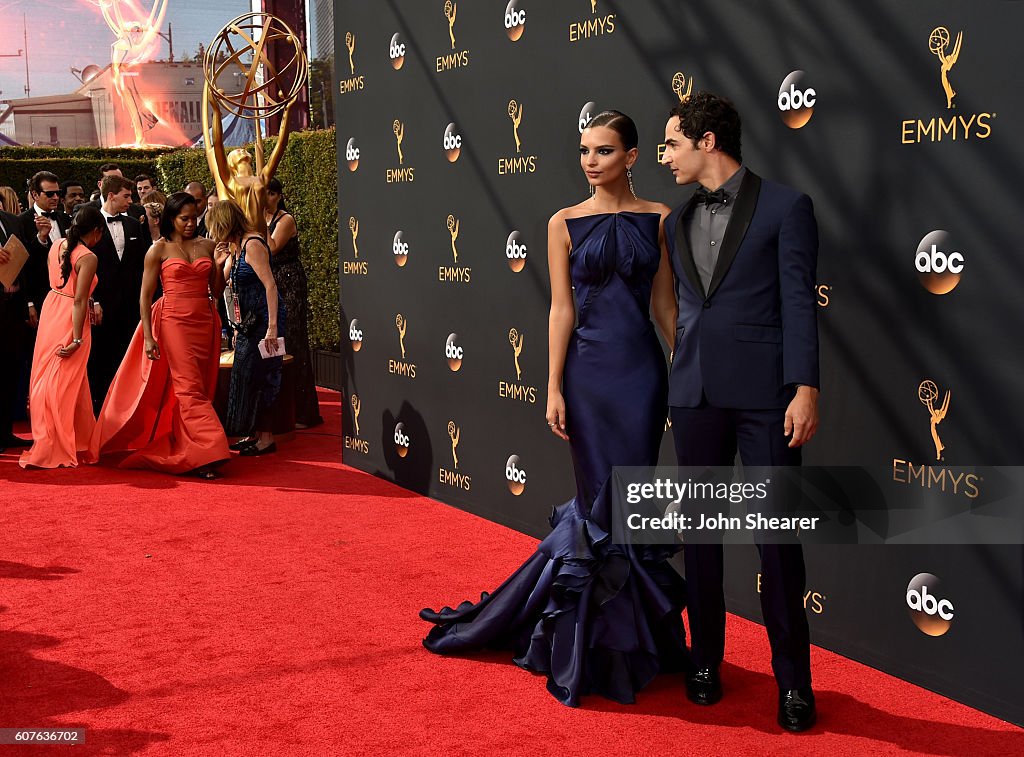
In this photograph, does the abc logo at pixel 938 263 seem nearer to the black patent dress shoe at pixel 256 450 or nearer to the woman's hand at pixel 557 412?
the woman's hand at pixel 557 412

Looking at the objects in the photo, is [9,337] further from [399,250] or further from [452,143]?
[452,143]

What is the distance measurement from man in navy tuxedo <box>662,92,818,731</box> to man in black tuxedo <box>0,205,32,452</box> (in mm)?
6201

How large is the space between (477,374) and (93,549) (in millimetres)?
2267

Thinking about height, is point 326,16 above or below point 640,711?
above

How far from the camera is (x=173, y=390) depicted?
300 inches

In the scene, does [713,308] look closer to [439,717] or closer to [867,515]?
[867,515]

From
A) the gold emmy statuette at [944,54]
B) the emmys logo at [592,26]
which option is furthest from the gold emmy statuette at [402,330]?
the gold emmy statuette at [944,54]

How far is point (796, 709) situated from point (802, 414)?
95cm

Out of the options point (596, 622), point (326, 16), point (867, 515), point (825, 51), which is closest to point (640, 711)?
point (596, 622)

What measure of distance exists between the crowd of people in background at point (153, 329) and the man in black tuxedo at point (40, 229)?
0.04 feet

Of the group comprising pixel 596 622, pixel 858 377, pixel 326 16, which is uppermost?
pixel 326 16

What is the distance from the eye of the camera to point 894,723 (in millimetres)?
3561

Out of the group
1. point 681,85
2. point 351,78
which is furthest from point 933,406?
point 351,78

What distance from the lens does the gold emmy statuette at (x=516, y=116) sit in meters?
5.89
